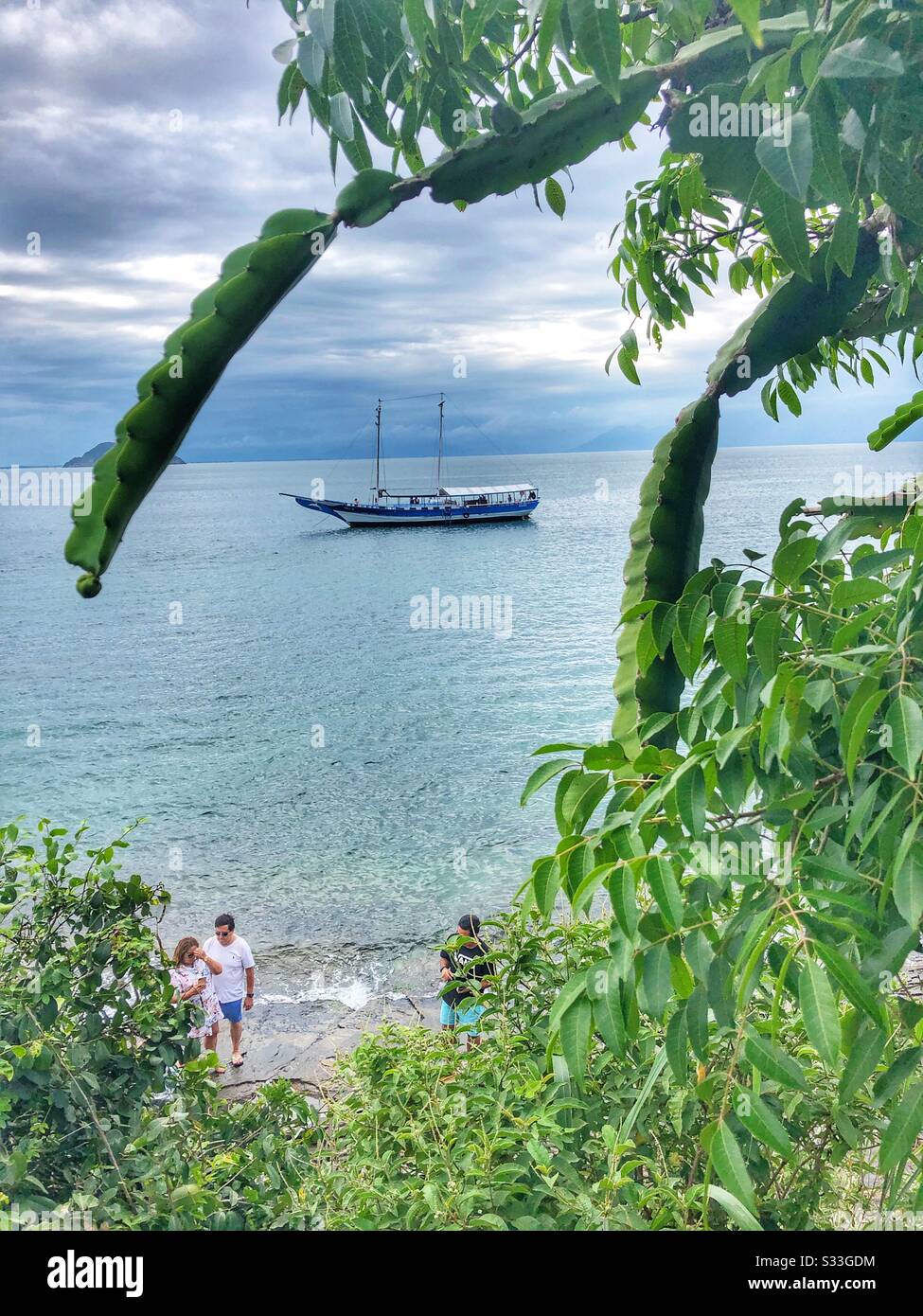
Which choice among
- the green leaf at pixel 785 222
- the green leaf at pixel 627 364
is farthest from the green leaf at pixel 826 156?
the green leaf at pixel 627 364

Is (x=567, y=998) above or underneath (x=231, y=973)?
above

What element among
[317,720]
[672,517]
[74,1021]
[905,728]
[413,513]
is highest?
[413,513]

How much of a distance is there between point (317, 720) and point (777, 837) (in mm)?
11971

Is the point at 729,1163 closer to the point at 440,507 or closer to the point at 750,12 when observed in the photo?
the point at 750,12

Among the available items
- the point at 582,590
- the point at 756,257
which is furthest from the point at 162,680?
the point at 756,257

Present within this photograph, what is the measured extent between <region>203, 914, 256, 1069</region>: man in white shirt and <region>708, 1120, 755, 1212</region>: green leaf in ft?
8.43

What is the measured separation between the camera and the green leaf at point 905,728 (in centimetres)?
50

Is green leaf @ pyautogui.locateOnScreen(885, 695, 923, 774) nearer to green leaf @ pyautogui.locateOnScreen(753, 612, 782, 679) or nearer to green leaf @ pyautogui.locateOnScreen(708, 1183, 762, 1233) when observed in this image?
green leaf @ pyautogui.locateOnScreen(753, 612, 782, 679)

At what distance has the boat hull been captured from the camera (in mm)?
27016

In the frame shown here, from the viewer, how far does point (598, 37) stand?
0.46 m

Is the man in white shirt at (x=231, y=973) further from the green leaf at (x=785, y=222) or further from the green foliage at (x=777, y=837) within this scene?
the green leaf at (x=785, y=222)

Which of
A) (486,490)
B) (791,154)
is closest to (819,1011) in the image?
(791,154)

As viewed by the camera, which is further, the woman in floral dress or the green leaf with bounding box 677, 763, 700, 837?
the woman in floral dress

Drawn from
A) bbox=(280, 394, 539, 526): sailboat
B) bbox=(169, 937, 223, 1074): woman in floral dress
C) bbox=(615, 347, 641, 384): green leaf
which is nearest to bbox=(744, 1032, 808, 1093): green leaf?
bbox=(615, 347, 641, 384): green leaf
